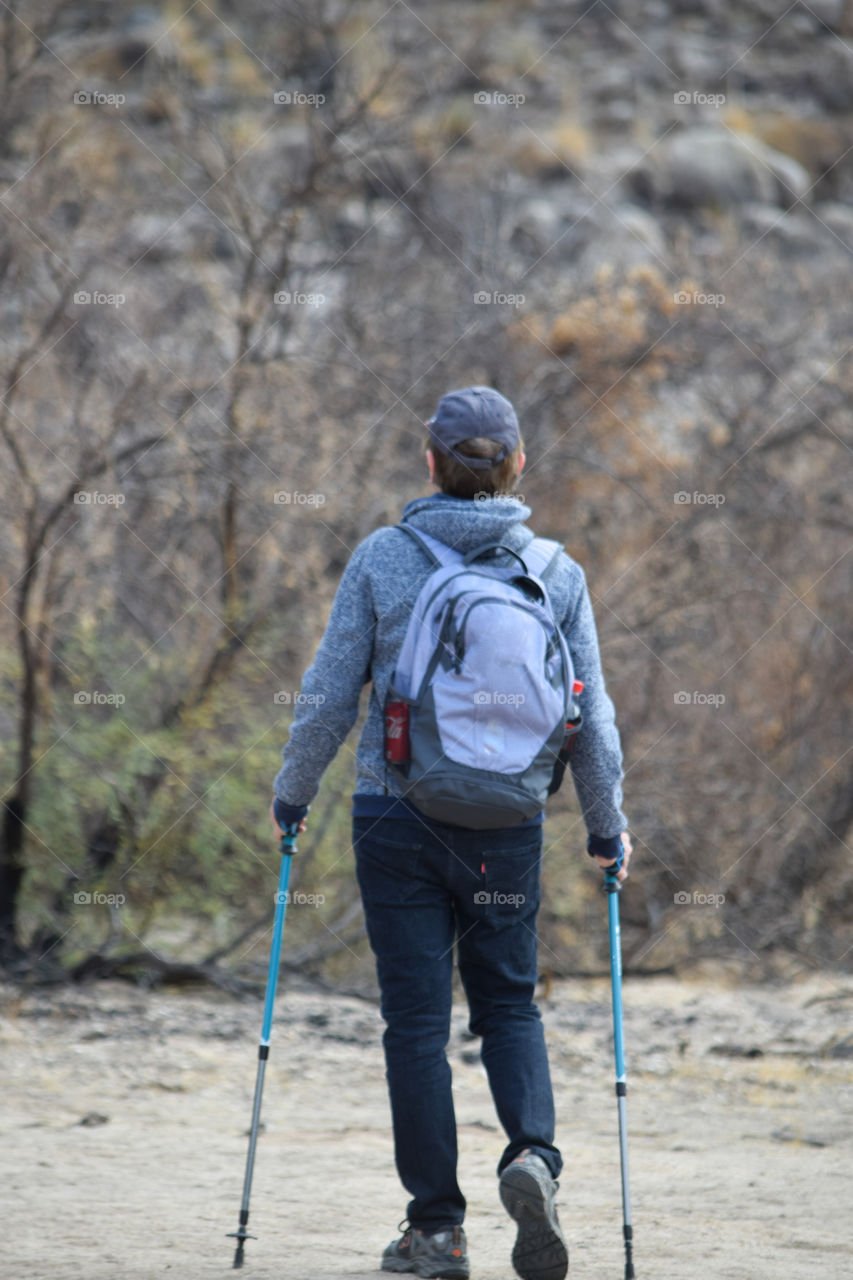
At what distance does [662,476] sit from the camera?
8.12 metres

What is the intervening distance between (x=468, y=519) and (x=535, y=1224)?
1.42m

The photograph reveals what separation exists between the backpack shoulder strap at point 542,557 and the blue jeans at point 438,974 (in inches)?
22.2

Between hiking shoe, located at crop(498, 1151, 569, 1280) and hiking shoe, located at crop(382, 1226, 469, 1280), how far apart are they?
0.16 m

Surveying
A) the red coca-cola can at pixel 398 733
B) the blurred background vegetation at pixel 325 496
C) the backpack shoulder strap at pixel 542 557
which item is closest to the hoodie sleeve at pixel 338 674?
the red coca-cola can at pixel 398 733

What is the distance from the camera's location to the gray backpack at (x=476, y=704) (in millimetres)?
2682

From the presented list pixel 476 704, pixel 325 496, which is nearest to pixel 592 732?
pixel 476 704

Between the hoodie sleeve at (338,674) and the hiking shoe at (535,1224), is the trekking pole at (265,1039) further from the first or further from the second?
the hiking shoe at (535,1224)

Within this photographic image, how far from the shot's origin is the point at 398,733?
9.04 ft

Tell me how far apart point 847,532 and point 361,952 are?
4194 mm

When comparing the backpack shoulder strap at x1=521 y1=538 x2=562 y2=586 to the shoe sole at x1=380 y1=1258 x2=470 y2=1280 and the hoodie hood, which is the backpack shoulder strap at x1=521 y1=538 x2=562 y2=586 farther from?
the shoe sole at x1=380 y1=1258 x2=470 y2=1280

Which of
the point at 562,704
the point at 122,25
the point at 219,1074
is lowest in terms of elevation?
the point at 219,1074

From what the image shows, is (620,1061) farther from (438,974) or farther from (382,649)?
(382,649)

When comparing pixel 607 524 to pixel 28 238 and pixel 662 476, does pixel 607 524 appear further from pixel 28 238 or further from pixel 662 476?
pixel 28 238

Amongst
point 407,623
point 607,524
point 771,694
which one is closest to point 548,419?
point 607,524
